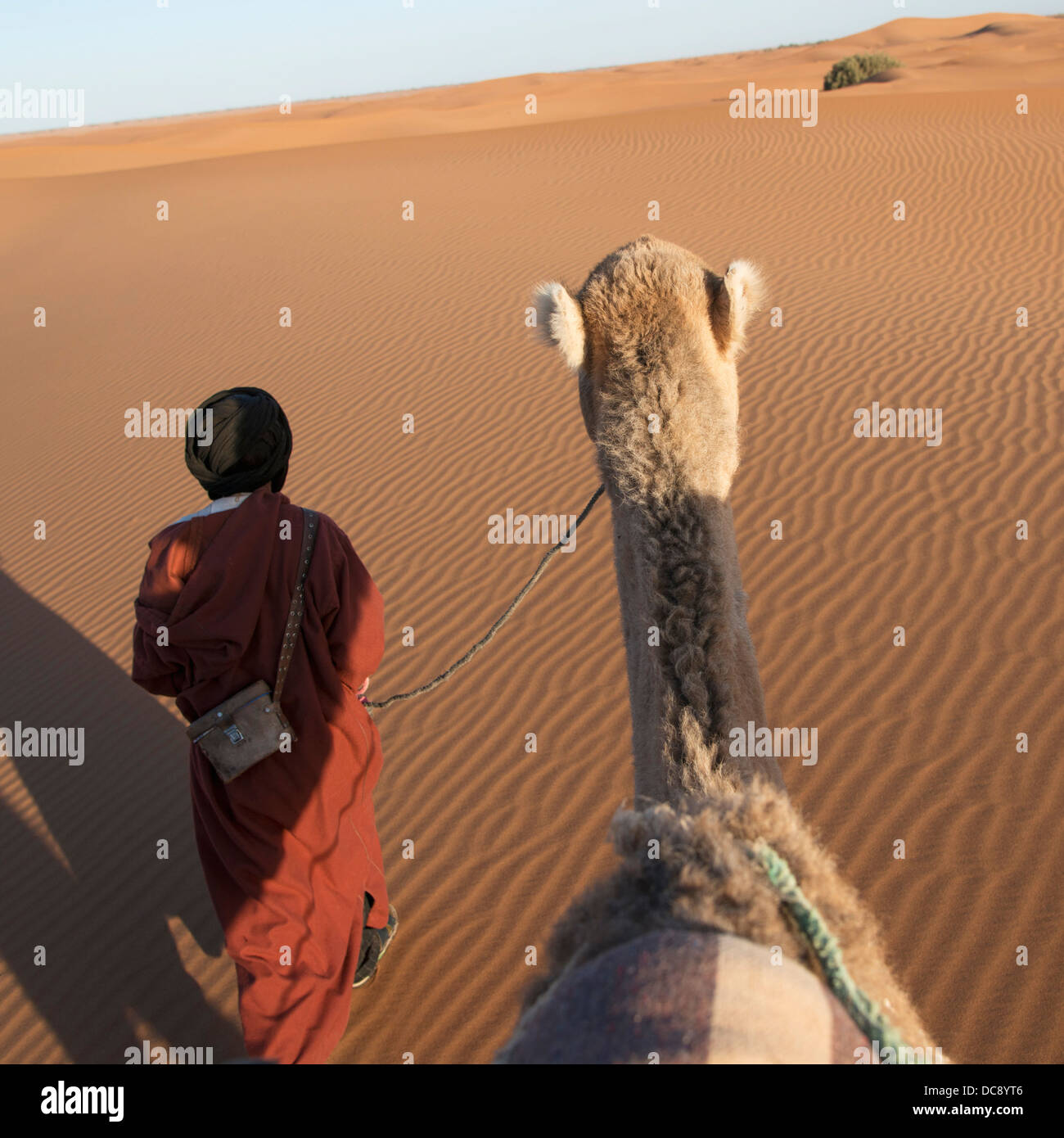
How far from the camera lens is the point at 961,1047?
11.9ft

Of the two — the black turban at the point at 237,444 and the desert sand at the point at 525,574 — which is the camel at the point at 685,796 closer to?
the black turban at the point at 237,444

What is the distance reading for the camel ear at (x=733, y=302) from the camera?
2.30 m

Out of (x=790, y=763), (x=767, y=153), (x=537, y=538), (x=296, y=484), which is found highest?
(x=767, y=153)

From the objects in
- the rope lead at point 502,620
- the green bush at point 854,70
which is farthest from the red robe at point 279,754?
the green bush at point 854,70

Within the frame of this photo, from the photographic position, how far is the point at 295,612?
289cm

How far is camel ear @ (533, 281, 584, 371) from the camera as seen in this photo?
2309mm

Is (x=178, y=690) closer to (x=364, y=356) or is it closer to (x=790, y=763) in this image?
(x=790, y=763)

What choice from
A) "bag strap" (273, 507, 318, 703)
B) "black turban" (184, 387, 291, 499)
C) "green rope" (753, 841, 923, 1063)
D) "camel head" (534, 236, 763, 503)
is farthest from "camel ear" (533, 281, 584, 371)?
"green rope" (753, 841, 923, 1063)

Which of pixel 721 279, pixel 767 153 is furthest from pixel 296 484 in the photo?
pixel 767 153

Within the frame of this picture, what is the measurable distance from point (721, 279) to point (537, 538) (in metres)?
5.93

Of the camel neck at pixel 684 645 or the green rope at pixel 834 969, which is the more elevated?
the camel neck at pixel 684 645

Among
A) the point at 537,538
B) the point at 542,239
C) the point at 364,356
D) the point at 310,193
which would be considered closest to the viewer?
the point at 537,538

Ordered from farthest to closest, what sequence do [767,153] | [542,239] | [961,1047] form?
[767,153], [542,239], [961,1047]

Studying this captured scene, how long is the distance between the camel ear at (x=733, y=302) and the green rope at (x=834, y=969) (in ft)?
4.94
